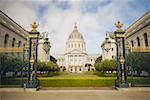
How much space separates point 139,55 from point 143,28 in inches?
625

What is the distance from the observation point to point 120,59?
12.7 metres

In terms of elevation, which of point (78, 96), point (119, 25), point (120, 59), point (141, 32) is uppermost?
point (141, 32)

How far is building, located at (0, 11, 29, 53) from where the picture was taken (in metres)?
27.4

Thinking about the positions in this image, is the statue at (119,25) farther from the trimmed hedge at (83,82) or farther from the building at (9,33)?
the building at (9,33)

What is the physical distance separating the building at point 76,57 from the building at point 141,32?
51.0 meters

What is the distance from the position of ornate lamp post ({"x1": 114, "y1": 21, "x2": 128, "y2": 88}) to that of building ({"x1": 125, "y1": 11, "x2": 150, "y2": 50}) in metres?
18.1

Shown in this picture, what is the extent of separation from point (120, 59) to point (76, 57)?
77.1 meters

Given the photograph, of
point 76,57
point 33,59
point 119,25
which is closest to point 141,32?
point 119,25

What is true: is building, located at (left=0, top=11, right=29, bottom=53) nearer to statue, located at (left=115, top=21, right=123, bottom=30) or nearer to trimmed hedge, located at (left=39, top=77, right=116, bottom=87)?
trimmed hedge, located at (left=39, top=77, right=116, bottom=87)

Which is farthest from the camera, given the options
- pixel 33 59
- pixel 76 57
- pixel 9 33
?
pixel 76 57

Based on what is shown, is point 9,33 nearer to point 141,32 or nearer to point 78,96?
point 141,32

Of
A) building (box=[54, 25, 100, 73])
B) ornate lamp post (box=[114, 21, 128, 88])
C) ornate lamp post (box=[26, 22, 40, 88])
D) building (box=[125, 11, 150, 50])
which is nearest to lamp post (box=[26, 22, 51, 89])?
ornate lamp post (box=[26, 22, 40, 88])

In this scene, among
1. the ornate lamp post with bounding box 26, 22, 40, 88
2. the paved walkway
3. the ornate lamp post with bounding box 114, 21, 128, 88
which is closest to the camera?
the paved walkway

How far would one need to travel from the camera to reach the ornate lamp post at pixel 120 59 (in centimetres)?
1235
